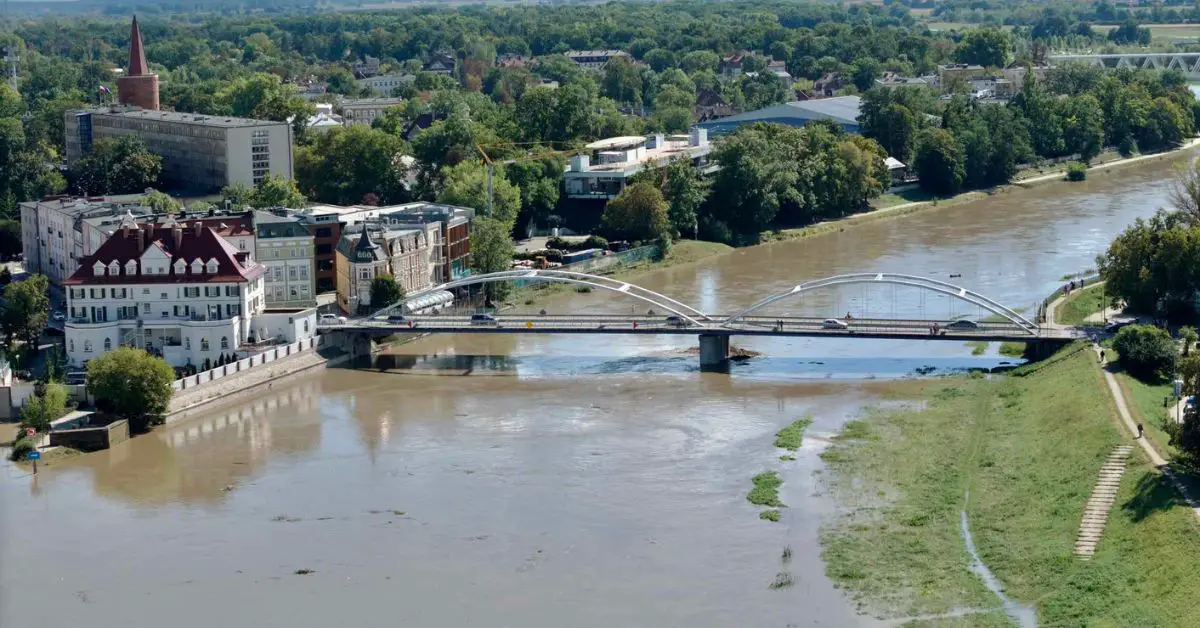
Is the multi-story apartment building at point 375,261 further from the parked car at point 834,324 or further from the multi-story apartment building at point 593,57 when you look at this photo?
the multi-story apartment building at point 593,57

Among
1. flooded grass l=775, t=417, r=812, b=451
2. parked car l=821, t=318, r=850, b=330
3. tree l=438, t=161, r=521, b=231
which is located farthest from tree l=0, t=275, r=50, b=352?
parked car l=821, t=318, r=850, b=330

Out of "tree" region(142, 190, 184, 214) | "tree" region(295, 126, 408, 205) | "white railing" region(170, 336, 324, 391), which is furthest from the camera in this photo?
"tree" region(295, 126, 408, 205)

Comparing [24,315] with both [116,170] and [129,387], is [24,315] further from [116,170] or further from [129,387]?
[116,170]

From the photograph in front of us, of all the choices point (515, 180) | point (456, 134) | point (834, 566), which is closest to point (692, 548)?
point (834, 566)

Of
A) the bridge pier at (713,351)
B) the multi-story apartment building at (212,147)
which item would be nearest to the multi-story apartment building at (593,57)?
the multi-story apartment building at (212,147)

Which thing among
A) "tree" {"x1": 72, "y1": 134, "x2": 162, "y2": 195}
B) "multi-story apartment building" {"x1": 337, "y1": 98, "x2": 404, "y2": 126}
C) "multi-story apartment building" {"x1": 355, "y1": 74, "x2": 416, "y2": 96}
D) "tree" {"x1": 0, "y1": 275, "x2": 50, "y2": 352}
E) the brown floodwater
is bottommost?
the brown floodwater

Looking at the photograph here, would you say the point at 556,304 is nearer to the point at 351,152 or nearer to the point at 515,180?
the point at 515,180

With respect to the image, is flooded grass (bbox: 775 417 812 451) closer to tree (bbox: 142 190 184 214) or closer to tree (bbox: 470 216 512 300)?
tree (bbox: 470 216 512 300)
